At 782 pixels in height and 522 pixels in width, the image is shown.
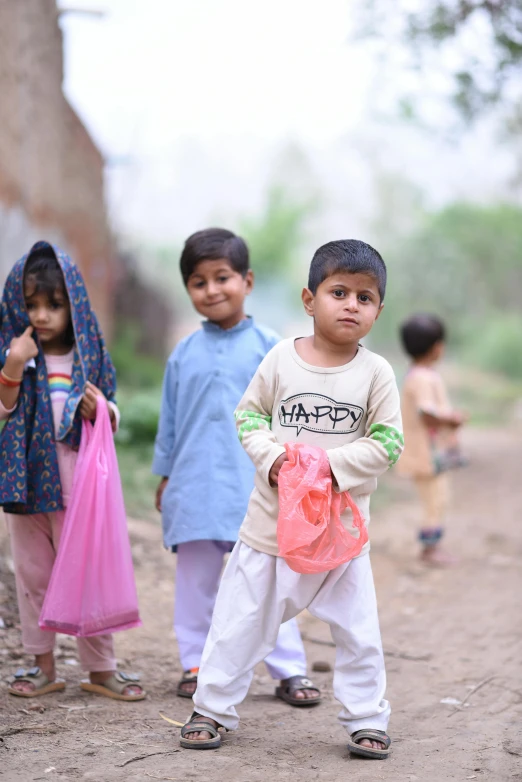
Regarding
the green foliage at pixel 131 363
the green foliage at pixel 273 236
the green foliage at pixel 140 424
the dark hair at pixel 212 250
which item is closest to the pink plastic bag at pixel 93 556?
the dark hair at pixel 212 250

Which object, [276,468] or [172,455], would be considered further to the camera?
[172,455]

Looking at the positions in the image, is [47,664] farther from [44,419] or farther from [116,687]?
[44,419]

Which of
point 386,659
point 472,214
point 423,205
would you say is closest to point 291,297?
point 472,214

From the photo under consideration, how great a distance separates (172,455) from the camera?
138 inches

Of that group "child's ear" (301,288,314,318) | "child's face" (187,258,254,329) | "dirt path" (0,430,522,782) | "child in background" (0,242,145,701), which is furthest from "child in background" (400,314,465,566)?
"child's ear" (301,288,314,318)

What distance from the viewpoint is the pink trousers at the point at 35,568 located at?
3.25 m

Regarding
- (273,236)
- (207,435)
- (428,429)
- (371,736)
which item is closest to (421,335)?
(428,429)

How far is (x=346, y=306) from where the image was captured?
8.70ft

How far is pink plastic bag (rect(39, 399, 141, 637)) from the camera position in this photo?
310cm

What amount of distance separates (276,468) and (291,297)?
2639 centimetres

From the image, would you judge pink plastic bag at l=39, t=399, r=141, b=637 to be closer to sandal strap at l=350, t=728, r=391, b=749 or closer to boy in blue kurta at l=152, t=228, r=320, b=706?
boy in blue kurta at l=152, t=228, r=320, b=706

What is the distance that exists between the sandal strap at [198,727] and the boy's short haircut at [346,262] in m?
1.37

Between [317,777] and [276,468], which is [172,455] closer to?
[276,468]

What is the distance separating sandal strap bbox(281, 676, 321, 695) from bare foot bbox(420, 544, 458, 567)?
117 inches
